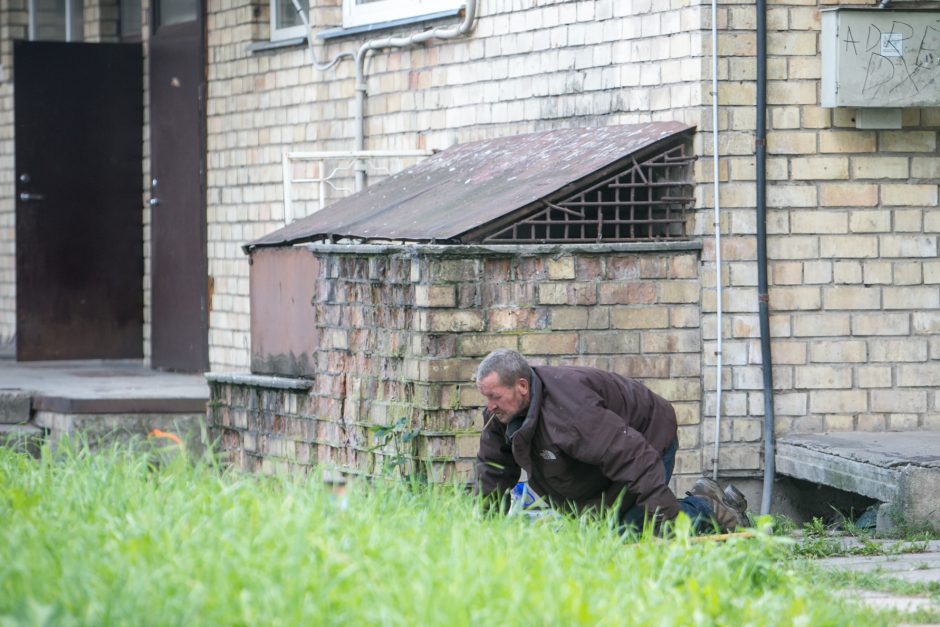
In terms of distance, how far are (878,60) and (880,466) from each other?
2080mm

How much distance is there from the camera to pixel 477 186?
8.60m

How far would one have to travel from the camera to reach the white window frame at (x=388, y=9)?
33.0 ft

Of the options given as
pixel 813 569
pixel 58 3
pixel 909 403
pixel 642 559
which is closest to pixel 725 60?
pixel 909 403

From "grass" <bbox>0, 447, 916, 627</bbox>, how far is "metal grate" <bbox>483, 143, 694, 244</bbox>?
7.26 ft

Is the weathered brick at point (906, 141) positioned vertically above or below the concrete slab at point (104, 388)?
above

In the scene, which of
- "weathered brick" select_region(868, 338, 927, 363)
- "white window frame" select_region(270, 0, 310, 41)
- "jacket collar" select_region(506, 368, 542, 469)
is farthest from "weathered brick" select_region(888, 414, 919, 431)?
"white window frame" select_region(270, 0, 310, 41)

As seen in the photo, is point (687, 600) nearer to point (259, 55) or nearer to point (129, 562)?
point (129, 562)

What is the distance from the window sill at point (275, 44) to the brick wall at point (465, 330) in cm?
330

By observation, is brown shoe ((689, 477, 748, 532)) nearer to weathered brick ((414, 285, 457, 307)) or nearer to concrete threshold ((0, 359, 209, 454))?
weathered brick ((414, 285, 457, 307))

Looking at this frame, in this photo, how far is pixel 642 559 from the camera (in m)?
5.30

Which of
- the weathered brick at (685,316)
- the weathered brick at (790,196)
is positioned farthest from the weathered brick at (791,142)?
the weathered brick at (685,316)

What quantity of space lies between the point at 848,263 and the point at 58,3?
30.7 feet

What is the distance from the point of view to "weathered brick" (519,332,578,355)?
25.4 feet

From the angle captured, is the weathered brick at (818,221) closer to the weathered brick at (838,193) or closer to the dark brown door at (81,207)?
the weathered brick at (838,193)
